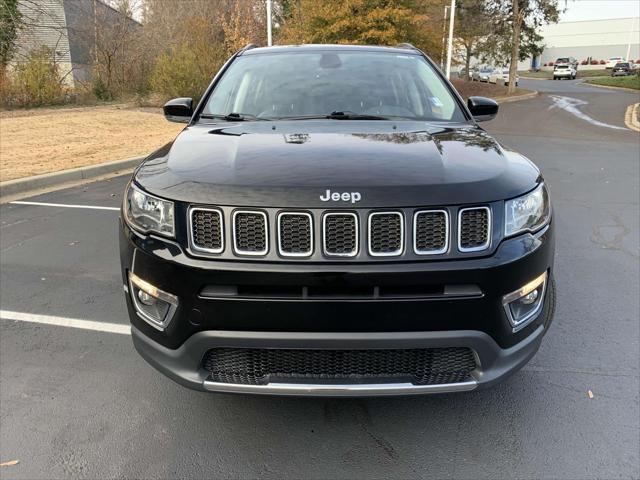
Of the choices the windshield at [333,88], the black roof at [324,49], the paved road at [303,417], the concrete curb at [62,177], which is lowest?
the paved road at [303,417]

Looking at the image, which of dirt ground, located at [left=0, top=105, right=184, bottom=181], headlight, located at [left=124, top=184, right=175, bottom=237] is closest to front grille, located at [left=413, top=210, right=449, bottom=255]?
headlight, located at [left=124, top=184, right=175, bottom=237]

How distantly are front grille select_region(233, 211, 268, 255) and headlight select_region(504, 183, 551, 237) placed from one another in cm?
95

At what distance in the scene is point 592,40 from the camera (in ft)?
290

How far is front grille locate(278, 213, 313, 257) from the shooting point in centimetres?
196

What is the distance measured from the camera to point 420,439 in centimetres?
241

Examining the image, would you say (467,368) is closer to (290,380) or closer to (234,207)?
(290,380)

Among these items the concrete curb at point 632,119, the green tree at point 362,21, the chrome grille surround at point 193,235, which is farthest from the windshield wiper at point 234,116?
the green tree at point 362,21

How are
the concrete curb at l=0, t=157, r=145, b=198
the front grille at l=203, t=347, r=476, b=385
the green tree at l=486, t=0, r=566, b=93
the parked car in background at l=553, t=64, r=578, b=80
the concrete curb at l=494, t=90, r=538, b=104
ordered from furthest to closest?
the parked car in background at l=553, t=64, r=578, b=80
the green tree at l=486, t=0, r=566, b=93
the concrete curb at l=494, t=90, r=538, b=104
the concrete curb at l=0, t=157, r=145, b=198
the front grille at l=203, t=347, r=476, b=385

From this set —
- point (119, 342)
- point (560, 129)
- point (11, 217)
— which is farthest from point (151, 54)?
point (119, 342)

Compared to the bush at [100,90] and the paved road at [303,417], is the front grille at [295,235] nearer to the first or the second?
the paved road at [303,417]

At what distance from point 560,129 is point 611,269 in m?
12.8

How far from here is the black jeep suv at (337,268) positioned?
196 cm

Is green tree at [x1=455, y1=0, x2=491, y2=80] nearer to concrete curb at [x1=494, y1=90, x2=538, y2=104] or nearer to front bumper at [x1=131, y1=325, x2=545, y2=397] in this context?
concrete curb at [x1=494, y1=90, x2=538, y2=104]

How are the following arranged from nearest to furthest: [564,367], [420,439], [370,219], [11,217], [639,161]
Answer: [370,219], [420,439], [564,367], [11,217], [639,161]
